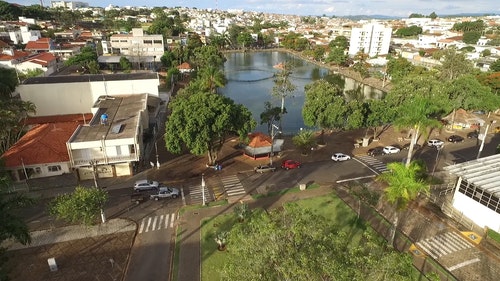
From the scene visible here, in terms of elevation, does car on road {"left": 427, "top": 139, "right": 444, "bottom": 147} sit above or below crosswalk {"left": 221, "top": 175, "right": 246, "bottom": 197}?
above

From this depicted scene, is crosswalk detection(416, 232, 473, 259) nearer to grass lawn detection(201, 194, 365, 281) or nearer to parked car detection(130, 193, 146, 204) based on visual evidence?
grass lawn detection(201, 194, 365, 281)

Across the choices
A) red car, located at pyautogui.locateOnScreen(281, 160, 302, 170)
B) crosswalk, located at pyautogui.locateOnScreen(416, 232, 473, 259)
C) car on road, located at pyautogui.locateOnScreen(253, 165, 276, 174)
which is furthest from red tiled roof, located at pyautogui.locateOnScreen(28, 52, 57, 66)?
crosswalk, located at pyautogui.locateOnScreen(416, 232, 473, 259)

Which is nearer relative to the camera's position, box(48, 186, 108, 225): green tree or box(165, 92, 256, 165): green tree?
box(48, 186, 108, 225): green tree

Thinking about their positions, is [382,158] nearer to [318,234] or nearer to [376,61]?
[318,234]

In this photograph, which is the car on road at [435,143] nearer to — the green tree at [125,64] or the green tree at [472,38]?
the green tree at [125,64]

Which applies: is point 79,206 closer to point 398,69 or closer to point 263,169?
point 263,169

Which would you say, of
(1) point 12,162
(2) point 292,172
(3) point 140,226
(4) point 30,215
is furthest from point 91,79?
(2) point 292,172

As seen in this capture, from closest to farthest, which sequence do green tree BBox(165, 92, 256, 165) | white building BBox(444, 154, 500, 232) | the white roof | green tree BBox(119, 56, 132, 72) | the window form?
white building BBox(444, 154, 500, 232), the white roof, green tree BBox(165, 92, 256, 165), the window, green tree BBox(119, 56, 132, 72)
